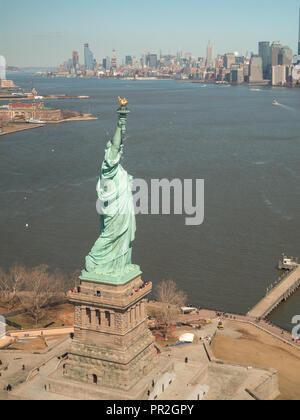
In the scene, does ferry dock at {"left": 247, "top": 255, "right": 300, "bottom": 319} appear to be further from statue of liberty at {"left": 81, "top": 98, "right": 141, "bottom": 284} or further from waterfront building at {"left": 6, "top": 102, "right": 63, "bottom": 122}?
waterfront building at {"left": 6, "top": 102, "right": 63, "bottom": 122}

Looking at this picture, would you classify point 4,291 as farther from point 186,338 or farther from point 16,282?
point 186,338

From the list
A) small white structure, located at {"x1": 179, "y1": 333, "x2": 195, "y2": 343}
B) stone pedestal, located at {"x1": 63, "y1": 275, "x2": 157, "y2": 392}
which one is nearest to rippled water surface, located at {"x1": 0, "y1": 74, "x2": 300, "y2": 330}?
small white structure, located at {"x1": 179, "y1": 333, "x2": 195, "y2": 343}

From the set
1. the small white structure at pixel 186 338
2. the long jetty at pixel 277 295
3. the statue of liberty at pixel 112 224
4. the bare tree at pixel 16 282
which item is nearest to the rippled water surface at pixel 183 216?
the long jetty at pixel 277 295

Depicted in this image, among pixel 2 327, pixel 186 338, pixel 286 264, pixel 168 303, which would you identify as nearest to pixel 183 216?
pixel 286 264

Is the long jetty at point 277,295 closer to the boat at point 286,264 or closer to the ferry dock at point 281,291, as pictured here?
the ferry dock at point 281,291
